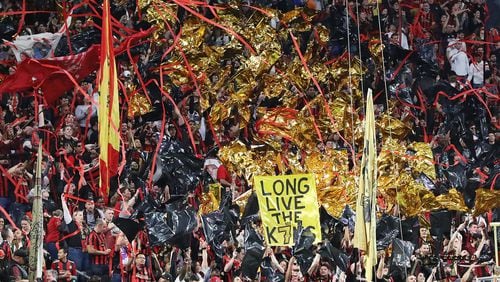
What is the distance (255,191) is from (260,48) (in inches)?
212

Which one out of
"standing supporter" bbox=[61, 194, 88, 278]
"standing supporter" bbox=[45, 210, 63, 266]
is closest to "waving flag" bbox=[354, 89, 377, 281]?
"standing supporter" bbox=[61, 194, 88, 278]

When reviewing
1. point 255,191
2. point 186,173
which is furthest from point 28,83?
point 255,191

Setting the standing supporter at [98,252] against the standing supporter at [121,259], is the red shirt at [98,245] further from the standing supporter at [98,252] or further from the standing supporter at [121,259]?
the standing supporter at [121,259]

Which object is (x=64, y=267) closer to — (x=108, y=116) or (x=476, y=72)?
(x=108, y=116)

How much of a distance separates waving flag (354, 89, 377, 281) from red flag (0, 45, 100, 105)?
6.68 metres

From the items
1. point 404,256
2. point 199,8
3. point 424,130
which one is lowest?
point 404,256

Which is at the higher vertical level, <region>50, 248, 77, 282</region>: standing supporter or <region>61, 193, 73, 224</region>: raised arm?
<region>61, 193, 73, 224</region>: raised arm

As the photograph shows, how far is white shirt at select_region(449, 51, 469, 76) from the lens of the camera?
85.9ft

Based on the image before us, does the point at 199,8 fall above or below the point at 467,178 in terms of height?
above

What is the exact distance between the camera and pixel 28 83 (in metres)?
22.6

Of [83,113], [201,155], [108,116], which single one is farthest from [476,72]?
[108,116]

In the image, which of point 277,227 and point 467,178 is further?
point 467,178

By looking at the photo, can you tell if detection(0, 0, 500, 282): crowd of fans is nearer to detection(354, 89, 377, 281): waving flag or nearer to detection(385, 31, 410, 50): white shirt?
detection(385, 31, 410, 50): white shirt

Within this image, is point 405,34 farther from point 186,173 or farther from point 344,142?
point 186,173
